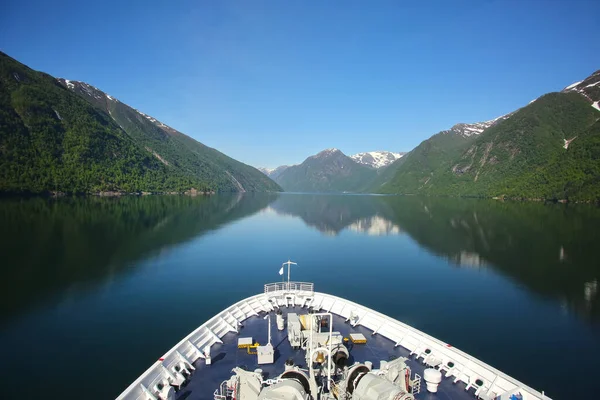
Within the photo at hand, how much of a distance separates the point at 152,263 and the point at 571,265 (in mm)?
68597

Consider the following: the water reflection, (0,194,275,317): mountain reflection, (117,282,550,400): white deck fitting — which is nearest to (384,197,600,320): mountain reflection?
the water reflection

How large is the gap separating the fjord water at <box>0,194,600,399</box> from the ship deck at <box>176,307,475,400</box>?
7409 mm

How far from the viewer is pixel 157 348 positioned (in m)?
25.5

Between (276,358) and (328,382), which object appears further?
(276,358)

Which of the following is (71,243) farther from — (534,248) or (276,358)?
(534,248)

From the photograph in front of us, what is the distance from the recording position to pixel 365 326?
22500 millimetres

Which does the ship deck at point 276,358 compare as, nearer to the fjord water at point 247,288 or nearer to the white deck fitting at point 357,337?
the white deck fitting at point 357,337

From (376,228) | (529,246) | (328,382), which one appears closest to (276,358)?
(328,382)

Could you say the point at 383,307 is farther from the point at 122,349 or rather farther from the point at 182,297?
the point at 122,349

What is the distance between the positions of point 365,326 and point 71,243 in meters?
61.9

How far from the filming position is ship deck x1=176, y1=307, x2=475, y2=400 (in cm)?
1540

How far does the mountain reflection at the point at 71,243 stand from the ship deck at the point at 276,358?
86.3 ft

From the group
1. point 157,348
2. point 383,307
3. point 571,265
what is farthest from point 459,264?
point 157,348

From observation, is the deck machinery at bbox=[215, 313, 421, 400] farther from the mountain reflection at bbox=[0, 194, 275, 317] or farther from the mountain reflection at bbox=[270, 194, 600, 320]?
the mountain reflection at bbox=[270, 194, 600, 320]
